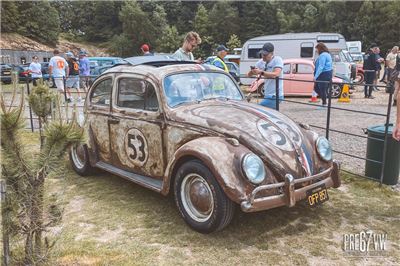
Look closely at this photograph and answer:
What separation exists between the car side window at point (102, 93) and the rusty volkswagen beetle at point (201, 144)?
0.02 meters

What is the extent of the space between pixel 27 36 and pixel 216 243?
5874 cm

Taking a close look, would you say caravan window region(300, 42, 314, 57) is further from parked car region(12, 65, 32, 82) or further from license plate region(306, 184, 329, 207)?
license plate region(306, 184, 329, 207)

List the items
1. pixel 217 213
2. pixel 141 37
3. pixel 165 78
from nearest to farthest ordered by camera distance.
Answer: pixel 217 213 < pixel 165 78 < pixel 141 37

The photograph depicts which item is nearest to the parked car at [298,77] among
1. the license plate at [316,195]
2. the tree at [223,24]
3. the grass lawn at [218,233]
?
the grass lawn at [218,233]

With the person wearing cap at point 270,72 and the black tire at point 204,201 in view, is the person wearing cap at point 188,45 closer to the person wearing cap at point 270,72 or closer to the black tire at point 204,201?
the person wearing cap at point 270,72

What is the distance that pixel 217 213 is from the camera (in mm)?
3787

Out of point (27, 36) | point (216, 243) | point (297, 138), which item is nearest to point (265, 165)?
point (297, 138)

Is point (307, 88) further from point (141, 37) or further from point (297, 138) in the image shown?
point (141, 37)

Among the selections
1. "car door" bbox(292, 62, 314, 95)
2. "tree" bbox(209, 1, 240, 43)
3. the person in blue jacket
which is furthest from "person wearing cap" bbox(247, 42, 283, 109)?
"tree" bbox(209, 1, 240, 43)

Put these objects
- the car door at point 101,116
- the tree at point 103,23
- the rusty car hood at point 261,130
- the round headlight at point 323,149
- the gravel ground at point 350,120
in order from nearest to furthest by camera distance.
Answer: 1. the rusty car hood at point 261,130
2. the round headlight at point 323,149
3. the car door at point 101,116
4. the gravel ground at point 350,120
5. the tree at point 103,23

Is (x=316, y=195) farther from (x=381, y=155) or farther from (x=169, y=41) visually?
(x=169, y=41)

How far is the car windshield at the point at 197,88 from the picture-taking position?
474 cm

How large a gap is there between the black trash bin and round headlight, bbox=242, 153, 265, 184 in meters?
2.50

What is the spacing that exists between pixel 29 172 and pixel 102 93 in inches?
117
